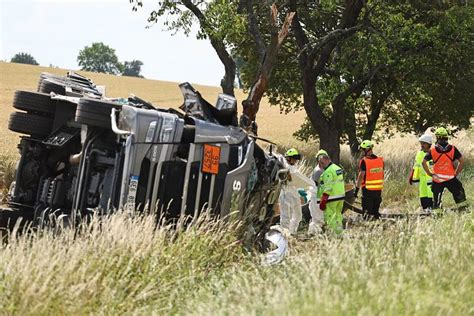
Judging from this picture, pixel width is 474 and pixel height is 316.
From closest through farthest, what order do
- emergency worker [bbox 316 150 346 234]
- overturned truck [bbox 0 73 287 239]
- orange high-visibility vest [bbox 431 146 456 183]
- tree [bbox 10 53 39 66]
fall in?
1. overturned truck [bbox 0 73 287 239]
2. emergency worker [bbox 316 150 346 234]
3. orange high-visibility vest [bbox 431 146 456 183]
4. tree [bbox 10 53 39 66]

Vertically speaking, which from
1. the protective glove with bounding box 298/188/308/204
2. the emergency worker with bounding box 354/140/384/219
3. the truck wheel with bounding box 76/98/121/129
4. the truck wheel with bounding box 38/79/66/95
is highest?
the truck wheel with bounding box 38/79/66/95

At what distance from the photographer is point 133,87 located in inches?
2438

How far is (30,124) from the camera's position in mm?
8805

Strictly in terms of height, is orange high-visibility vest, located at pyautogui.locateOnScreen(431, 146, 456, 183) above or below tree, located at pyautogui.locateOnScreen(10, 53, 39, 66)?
below

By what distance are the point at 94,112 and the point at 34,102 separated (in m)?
1.53

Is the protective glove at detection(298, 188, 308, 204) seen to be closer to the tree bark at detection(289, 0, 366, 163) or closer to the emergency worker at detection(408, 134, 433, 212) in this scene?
the emergency worker at detection(408, 134, 433, 212)

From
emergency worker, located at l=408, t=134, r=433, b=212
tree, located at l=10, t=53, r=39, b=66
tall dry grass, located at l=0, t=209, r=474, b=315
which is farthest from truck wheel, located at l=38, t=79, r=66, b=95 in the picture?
tree, located at l=10, t=53, r=39, b=66

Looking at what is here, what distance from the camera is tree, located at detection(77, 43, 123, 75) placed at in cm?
12750

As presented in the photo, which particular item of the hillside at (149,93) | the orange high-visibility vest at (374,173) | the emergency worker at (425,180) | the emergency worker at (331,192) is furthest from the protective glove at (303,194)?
the hillside at (149,93)

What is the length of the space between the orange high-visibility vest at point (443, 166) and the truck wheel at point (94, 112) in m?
6.74

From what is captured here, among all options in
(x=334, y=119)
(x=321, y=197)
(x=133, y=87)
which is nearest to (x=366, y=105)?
(x=334, y=119)

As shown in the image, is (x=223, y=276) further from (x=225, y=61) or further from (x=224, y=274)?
(x=225, y=61)

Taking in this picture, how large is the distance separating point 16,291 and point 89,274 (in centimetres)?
68

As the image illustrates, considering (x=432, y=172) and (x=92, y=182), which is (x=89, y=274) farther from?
(x=432, y=172)
